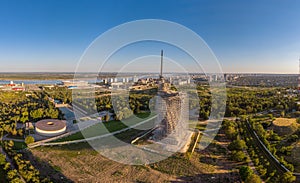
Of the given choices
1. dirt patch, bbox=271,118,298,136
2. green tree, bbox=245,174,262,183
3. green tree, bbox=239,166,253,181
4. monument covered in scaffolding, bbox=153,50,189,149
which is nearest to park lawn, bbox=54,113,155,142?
monument covered in scaffolding, bbox=153,50,189,149

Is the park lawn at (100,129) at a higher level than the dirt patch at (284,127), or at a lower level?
lower

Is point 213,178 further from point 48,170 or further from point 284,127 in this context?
point 284,127

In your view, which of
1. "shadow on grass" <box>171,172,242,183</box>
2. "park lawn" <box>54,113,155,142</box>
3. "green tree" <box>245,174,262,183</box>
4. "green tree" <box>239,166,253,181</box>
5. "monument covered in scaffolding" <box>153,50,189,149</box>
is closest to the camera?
"green tree" <box>245,174,262,183</box>

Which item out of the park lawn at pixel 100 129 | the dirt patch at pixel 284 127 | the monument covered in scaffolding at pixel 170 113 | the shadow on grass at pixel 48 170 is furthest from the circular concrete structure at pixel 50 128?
the dirt patch at pixel 284 127

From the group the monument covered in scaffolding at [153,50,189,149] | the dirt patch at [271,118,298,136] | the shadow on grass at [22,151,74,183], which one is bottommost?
the shadow on grass at [22,151,74,183]

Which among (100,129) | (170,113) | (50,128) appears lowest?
Result: (100,129)

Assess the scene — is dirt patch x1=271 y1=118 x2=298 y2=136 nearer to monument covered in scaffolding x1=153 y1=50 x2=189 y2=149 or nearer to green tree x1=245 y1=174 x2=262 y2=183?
monument covered in scaffolding x1=153 y1=50 x2=189 y2=149

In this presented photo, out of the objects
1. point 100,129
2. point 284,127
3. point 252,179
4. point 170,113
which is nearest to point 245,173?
point 252,179

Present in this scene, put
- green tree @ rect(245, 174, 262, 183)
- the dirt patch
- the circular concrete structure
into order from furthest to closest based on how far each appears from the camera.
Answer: the dirt patch
the circular concrete structure
green tree @ rect(245, 174, 262, 183)

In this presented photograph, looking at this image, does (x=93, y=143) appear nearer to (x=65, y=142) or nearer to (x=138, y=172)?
(x=65, y=142)

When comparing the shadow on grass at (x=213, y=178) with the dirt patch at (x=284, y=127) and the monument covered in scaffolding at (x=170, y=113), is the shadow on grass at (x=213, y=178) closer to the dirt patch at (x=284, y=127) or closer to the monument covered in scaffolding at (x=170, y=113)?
the monument covered in scaffolding at (x=170, y=113)
